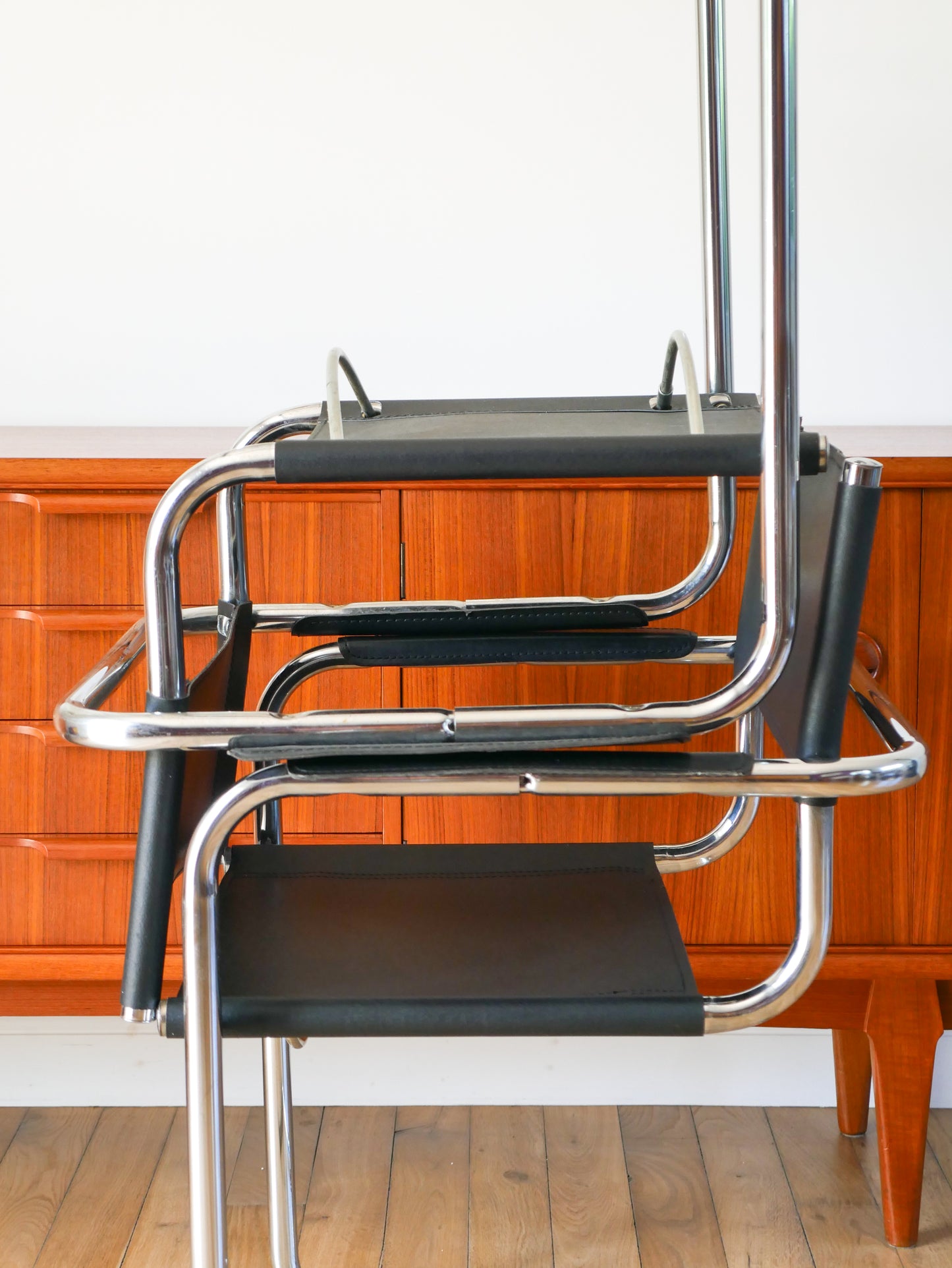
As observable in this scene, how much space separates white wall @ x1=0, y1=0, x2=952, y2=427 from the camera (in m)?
1.62

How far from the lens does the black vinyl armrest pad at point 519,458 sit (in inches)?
25.3

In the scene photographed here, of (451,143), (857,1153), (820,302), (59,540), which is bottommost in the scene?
(857,1153)

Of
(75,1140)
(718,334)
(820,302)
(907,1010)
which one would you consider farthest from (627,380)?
(75,1140)

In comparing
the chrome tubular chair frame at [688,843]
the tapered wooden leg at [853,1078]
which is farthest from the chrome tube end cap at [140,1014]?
the tapered wooden leg at [853,1078]

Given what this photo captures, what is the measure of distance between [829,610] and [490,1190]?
1.09 m

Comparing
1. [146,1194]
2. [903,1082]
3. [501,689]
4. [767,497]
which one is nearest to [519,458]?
[767,497]

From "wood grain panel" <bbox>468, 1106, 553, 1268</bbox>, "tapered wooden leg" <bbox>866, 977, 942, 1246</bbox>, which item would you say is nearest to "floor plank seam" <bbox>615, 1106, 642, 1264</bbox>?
"wood grain panel" <bbox>468, 1106, 553, 1268</bbox>

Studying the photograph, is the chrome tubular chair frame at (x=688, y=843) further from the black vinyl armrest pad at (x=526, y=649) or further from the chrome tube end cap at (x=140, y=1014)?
the chrome tube end cap at (x=140, y=1014)

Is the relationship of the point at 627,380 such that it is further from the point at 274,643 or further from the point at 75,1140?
the point at 75,1140

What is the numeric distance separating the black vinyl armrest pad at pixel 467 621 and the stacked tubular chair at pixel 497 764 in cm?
11

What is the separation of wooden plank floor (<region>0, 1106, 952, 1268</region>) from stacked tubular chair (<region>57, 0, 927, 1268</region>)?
2.20ft

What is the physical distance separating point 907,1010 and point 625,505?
A: 2.27ft

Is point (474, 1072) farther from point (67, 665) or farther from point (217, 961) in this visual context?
point (217, 961)

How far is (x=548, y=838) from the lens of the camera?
134 centimetres
